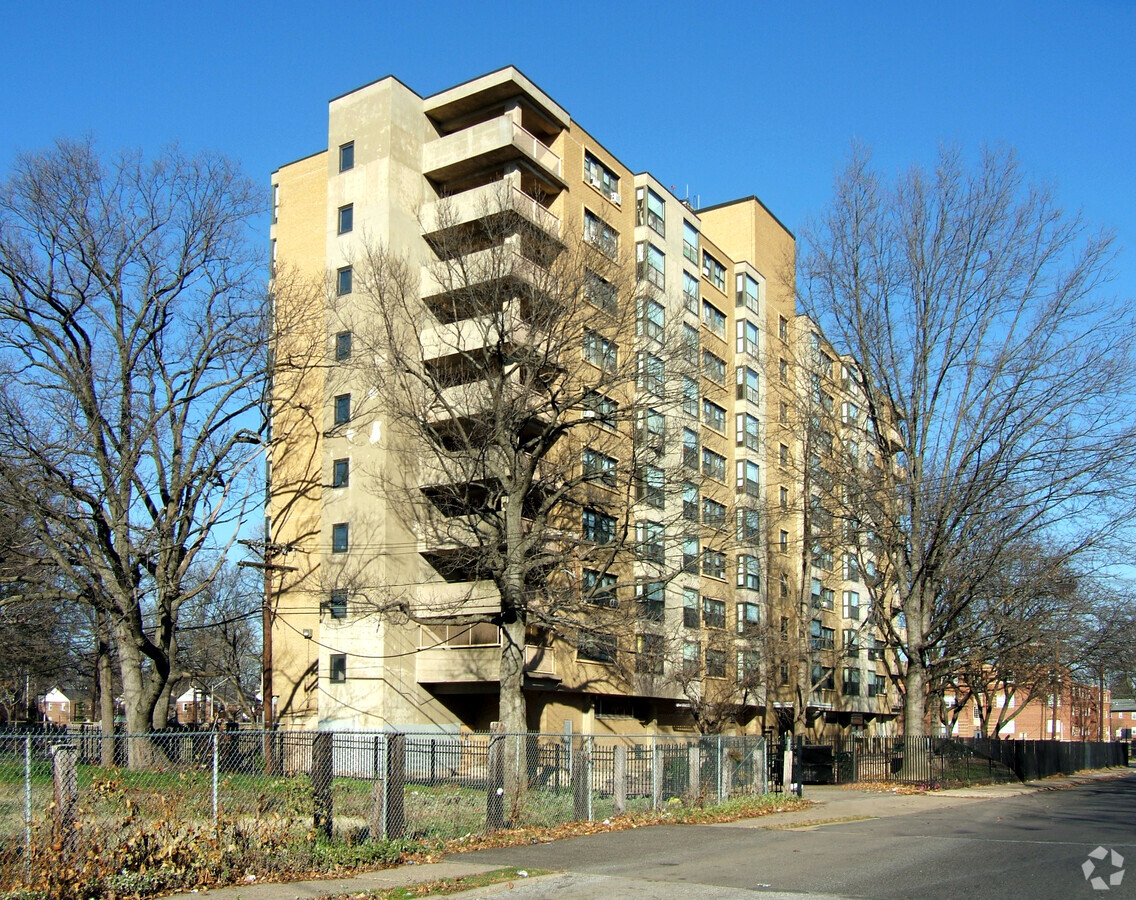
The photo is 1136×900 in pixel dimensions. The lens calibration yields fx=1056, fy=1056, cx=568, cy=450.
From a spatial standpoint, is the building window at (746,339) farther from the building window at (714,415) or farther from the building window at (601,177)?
the building window at (601,177)

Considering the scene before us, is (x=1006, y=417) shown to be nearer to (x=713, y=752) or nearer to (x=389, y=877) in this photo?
(x=713, y=752)

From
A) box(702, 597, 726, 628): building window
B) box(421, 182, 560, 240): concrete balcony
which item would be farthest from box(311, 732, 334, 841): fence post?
box(702, 597, 726, 628): building window

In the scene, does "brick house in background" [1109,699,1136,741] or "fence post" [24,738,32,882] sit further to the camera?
"brick house in background" [1109,699,1136,741]

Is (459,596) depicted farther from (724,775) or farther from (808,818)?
(808,818)

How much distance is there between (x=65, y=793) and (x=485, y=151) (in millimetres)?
29083

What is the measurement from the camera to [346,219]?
37.0 metres

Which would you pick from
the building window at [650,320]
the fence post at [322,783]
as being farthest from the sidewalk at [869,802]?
the building window at [650,320]

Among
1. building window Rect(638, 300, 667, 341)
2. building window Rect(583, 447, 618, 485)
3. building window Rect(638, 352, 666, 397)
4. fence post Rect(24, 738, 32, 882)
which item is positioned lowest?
fence post Rect(24, 738, 32, 882)

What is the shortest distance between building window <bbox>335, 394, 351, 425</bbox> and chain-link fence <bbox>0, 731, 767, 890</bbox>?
1709cm

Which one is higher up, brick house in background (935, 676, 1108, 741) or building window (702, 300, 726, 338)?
building window (702, 300, 726, 338)

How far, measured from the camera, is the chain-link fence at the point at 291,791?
1045 cm

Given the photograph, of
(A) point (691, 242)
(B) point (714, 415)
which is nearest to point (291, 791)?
(B) point (714, 415)

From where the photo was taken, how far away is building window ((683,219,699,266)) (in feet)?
158

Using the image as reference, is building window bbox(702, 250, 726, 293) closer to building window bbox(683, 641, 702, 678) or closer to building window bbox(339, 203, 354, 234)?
building window bbox(339, 203, 354, 234)
